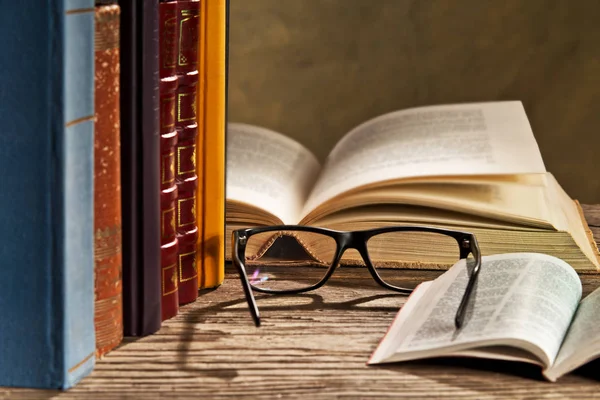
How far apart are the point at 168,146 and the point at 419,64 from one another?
1078 millimetres

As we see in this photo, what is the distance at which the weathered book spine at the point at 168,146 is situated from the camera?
71 centimetres

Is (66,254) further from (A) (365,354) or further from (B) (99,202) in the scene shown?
(A) (365,354)

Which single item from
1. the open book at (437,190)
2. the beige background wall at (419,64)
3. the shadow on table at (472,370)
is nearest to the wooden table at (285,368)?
the shadow on table at (472,370)

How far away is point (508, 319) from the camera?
669 millimetres

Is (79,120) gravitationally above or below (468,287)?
above

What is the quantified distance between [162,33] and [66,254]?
20cm

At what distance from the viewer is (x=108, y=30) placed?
624 millimetres

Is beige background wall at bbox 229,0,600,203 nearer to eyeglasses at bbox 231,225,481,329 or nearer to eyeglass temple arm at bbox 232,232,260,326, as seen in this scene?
eyeglasses at bbox 231,225,481,329

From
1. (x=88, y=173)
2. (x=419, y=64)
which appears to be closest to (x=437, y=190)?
(x=88, y=173)

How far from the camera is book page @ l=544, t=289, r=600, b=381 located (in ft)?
2.13

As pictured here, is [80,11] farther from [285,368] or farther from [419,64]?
[419,64]

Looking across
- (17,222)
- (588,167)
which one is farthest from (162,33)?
(588,167)

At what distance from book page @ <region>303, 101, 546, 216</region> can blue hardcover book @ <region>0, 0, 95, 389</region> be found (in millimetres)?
381

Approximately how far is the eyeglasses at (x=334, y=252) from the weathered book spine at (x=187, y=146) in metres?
0.06
